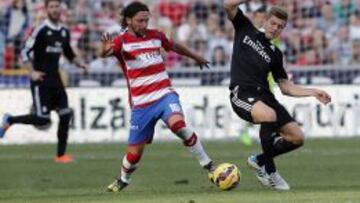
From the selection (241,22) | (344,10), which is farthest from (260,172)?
(344,10)

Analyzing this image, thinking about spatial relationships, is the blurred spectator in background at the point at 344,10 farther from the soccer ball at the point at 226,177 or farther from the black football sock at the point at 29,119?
the soccer ball at the point at 226,177

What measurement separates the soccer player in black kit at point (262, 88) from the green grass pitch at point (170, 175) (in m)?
0.35

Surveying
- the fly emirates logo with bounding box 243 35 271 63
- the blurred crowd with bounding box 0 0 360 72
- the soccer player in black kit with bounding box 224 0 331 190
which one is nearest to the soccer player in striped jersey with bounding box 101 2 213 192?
the soccer player in black kit with bounding box 224 0 331 190

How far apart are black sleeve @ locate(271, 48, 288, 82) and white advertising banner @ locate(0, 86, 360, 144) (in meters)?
9.51

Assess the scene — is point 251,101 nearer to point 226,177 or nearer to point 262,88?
point 262,88

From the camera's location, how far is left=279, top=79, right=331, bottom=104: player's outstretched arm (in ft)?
40.9

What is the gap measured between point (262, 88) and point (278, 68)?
410 millimetres

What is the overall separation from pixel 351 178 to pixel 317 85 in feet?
29.2

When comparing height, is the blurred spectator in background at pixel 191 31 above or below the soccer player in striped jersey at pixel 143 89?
below

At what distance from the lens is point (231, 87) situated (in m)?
13.3

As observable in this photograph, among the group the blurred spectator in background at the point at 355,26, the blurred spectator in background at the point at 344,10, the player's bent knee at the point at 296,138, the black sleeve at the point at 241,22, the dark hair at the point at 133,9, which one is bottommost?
the blurred spectator in background at the point at 355,26

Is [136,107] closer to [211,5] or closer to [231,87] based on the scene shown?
[231,87]

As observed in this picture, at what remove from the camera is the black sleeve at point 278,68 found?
13.2 meters

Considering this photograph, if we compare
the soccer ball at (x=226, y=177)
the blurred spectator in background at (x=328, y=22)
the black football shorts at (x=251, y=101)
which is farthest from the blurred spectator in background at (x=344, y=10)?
the soccer ball at (x=226, y=177)
